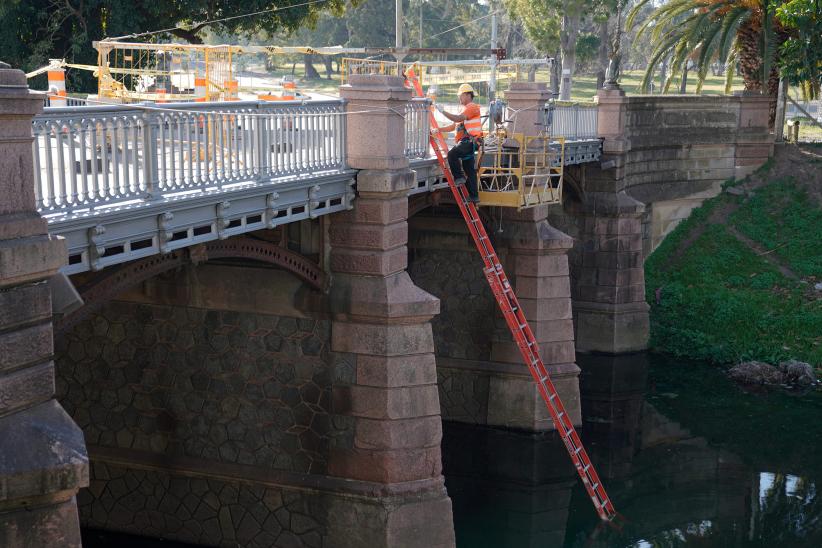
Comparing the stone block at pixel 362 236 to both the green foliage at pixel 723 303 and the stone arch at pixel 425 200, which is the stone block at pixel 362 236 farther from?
the green foliage at pixel 723 303

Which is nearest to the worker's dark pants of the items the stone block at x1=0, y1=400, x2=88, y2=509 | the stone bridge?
the stone bridge

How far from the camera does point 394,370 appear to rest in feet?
47.1

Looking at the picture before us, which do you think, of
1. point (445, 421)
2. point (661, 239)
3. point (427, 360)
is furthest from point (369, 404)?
point (661, 239)

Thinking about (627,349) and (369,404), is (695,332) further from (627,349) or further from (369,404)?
(369,404)

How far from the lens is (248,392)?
1541 centimetres

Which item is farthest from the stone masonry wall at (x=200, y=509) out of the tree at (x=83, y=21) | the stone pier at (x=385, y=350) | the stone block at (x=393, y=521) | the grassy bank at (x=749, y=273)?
the tree at (x=83, y=21)

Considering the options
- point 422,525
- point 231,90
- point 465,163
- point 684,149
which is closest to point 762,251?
point 684,149

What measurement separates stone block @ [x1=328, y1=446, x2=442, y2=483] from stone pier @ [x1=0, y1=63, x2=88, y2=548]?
6.20 meters

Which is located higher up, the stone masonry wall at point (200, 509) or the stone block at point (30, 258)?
the stone block at point (30, 258)

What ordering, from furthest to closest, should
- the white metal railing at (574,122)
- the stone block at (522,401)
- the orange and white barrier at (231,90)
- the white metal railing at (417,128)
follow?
the white metal railing at (574,122) → the orange and white barrier at (231,90) → the stone block at (522,401) → the white metal railing at (417,128)

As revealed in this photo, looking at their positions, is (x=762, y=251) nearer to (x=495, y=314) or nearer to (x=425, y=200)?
(x=495, y=314)

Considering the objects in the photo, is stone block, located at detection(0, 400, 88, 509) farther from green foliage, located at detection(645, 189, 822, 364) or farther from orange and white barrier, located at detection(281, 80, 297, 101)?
green foliage, located at detection(645, 189, 822, 364)

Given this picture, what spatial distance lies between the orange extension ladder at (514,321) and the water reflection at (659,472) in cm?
56

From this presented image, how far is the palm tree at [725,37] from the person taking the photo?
31.7 metres
